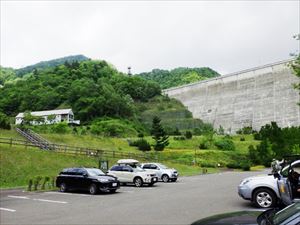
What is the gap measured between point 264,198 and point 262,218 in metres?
7.99

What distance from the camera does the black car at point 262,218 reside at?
4094 mm

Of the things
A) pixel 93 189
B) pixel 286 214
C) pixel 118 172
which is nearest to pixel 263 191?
pixel 286 214

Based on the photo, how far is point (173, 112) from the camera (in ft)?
358

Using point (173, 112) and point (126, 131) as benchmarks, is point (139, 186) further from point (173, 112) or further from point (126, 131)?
point (173, 112)

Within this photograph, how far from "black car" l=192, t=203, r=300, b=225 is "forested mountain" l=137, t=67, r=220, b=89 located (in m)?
150

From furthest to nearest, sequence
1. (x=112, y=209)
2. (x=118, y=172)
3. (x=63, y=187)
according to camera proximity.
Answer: (x=118, y=172) → (x=63, y=187) → (x=112, y=209)

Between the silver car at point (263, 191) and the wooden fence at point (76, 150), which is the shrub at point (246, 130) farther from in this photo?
the silver car at point (263, 191)

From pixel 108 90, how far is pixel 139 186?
90784mm

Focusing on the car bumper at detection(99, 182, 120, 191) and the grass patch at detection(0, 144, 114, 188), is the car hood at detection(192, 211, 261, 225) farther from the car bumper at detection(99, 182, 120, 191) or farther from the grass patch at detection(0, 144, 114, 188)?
the grass patch at detection(0, 144, 114, 188)

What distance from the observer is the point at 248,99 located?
338 ft

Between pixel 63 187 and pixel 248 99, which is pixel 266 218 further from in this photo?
pixel 248 99

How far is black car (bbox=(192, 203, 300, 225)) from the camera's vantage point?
4094 millimetres

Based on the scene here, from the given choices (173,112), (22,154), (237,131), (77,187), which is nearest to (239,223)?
(77,187)

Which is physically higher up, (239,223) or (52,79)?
(52,79)
